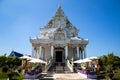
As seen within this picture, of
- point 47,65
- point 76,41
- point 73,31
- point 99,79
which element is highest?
point 73,31

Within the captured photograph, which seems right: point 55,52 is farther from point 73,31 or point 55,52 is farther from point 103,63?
point 103,63

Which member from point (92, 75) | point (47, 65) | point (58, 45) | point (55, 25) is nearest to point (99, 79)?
point (92, 75)

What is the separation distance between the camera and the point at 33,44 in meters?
32.9

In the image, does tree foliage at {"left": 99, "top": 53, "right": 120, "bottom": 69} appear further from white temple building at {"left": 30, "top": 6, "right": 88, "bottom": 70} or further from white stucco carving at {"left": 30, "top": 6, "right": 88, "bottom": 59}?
white stucco carving at {"left": 30, "top": 6, "right": 88, "bottom": 59}

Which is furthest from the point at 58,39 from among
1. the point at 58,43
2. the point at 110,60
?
the point at 110,60

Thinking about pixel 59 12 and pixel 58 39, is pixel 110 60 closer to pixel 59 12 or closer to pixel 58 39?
pixel 58 39

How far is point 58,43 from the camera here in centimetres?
3209

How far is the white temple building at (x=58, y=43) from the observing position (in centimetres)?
3206

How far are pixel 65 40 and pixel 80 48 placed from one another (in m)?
4.10

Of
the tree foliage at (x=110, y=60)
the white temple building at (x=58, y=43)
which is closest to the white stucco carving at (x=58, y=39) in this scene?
the white temple building at (x=58, y=43)

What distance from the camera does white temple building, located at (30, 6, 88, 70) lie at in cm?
3206

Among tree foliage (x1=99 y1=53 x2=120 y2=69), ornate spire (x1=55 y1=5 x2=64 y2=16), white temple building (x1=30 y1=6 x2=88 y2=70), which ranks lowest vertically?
tree foliage (x1=99 y1=53 x2=120 y2=69)

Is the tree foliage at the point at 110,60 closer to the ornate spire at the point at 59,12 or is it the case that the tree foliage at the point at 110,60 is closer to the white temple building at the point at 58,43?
the white temple building at the point at 58,43

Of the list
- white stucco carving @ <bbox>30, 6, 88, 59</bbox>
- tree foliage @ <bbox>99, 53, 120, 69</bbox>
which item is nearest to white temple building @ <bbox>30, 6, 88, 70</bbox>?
white stucco carving @ <bbox>30, 6, 88, 59</bbox>
